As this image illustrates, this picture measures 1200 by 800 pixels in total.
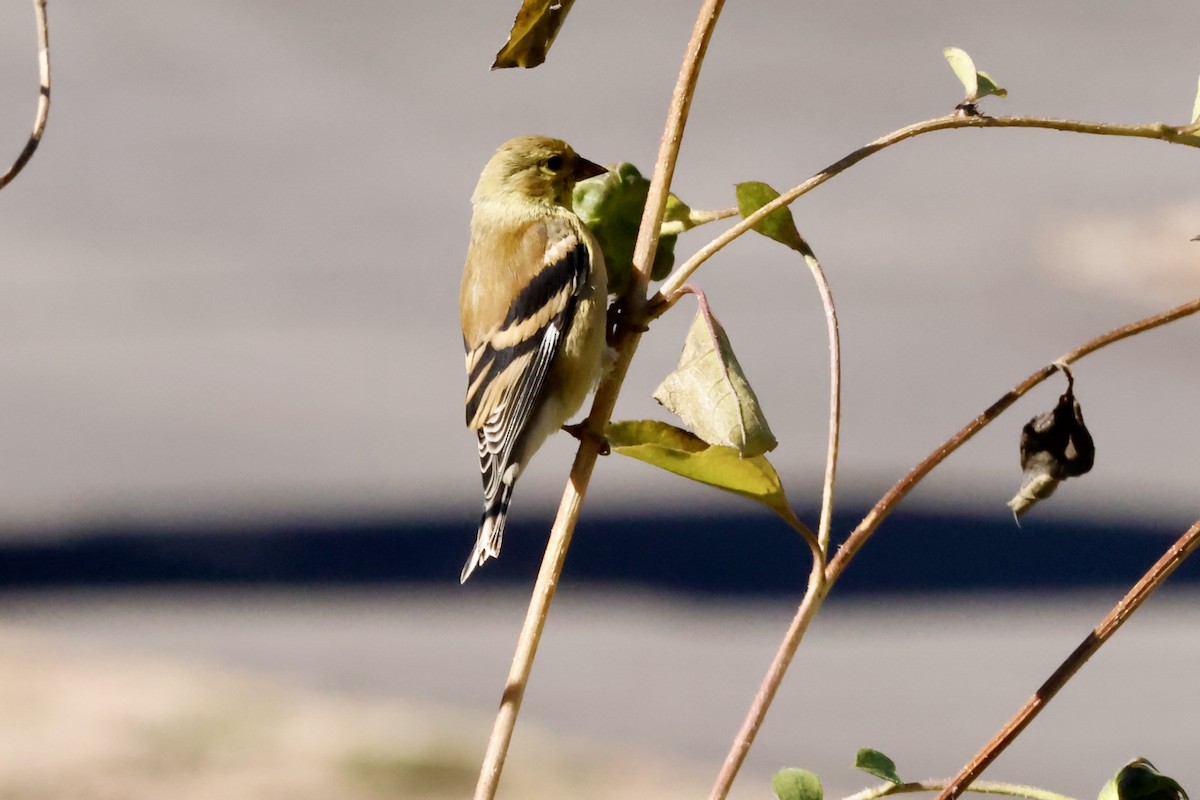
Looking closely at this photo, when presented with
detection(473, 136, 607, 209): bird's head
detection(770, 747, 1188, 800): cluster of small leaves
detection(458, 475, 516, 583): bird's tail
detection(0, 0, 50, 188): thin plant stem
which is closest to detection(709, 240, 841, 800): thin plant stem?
detection(770, 747, 1188, 800): cluster of small leaves

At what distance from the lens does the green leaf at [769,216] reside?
1.24 metres

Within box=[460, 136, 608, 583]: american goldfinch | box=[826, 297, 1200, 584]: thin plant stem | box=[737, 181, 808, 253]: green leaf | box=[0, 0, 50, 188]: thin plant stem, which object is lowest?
box=[826, 297, 1200, 584]: thin plant stem

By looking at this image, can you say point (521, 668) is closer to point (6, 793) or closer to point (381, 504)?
point (6, 793)

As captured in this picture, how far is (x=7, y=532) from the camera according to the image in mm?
8539

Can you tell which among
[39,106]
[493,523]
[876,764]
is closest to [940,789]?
[876,764]

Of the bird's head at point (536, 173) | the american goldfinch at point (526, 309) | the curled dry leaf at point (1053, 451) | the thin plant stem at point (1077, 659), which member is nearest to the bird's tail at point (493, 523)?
the american goldfinch at point (526, 309)

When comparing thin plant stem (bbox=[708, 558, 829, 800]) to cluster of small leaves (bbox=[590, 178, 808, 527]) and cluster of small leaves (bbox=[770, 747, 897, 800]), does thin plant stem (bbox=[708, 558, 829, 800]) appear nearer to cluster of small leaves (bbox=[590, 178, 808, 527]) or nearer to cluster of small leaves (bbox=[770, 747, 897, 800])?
cluster of small leaves (bbox=[590, 178, 808, 527])

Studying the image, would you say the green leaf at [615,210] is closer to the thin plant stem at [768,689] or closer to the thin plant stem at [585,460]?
the thin plant stem at [585,460]

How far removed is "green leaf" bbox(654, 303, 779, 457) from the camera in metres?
1.09

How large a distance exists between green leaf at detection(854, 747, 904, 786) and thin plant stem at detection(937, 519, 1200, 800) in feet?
0.54

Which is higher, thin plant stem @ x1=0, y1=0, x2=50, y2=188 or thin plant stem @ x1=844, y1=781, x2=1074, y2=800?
thin plant stem @ x1=0, y1=0, x2=50, y2=188

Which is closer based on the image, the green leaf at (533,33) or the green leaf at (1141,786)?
the green leaf at (1141,786)

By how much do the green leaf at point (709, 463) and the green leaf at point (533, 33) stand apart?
1.17 feet

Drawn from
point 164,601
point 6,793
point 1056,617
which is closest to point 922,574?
point 1056,617
